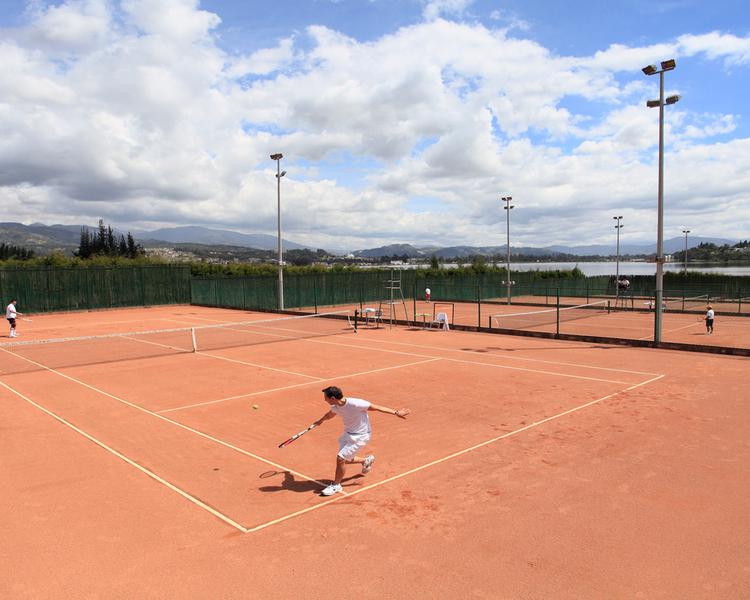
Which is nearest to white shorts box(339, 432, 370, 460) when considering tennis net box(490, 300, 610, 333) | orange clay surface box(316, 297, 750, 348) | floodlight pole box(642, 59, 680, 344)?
floodlight pole box(642, 59, 680, 344)

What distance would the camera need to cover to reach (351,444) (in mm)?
7289

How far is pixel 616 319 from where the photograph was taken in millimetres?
33469

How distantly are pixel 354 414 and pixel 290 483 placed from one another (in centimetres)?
134

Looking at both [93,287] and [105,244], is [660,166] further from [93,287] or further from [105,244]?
[105,244]

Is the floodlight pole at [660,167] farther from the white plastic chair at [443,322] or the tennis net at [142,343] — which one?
the tennis net at [142,343]

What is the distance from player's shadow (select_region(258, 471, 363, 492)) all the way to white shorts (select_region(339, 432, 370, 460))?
635 millimetres

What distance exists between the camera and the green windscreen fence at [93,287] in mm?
35938

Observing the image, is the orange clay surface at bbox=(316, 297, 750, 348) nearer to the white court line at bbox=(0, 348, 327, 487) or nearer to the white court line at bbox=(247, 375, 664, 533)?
the white court line at bbox=(247, 375, 664, 533)

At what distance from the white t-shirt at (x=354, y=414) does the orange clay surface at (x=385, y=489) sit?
788 mm

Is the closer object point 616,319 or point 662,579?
point 662,579

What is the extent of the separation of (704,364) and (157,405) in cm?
1526

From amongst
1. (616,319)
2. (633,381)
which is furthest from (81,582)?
(616,319)

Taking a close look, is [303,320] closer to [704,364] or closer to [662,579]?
[704,364]

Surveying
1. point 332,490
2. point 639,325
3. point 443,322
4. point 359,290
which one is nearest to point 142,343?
point 443,322
